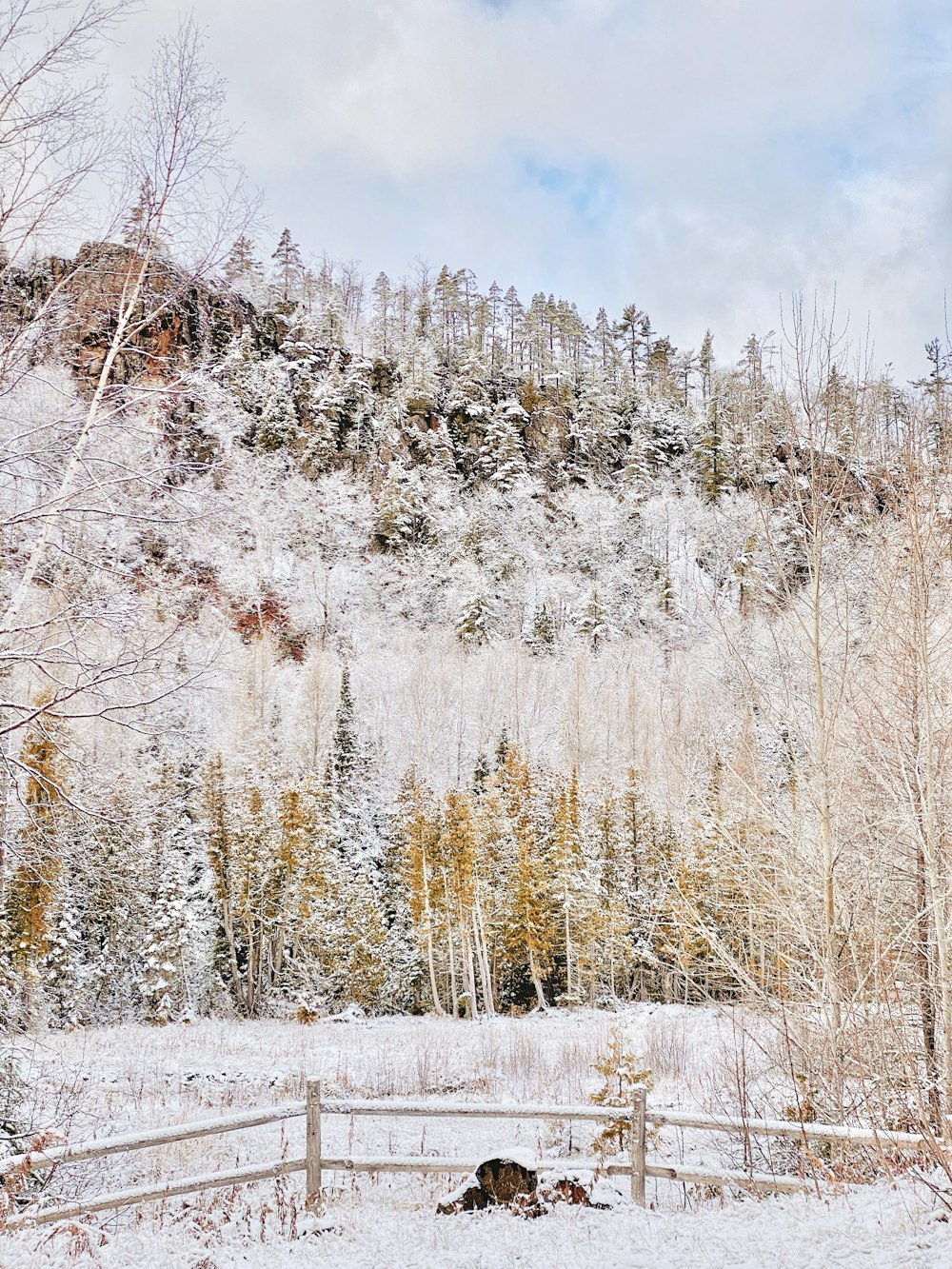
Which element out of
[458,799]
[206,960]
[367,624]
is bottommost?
[206,960]

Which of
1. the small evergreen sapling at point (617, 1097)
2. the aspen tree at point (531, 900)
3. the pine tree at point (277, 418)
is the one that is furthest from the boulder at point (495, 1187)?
the pine tree at point (277, 418)

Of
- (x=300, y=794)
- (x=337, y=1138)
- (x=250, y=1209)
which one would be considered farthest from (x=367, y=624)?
(x=250, y=1209)

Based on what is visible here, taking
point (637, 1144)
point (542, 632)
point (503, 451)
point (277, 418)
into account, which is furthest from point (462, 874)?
point (503, 451)

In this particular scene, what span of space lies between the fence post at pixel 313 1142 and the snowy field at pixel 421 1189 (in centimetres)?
17

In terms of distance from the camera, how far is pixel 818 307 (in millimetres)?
5746

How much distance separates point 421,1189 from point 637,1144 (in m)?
2.24

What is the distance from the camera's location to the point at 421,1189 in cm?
674

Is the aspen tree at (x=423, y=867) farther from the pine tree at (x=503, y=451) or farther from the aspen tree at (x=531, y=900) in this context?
the pine tree at (x=503, y=451)

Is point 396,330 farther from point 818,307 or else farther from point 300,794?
point 818,307

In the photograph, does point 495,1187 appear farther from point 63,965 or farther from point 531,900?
point 63,965

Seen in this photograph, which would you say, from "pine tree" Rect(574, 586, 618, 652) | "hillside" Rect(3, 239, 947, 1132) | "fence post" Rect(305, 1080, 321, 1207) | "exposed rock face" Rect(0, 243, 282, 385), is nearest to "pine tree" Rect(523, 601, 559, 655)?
"hillside" Rect(3, 239, 947, 1132)

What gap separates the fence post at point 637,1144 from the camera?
5.78 meters

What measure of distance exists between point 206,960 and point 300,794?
6.51 m

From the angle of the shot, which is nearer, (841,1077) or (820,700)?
(841,1077)
